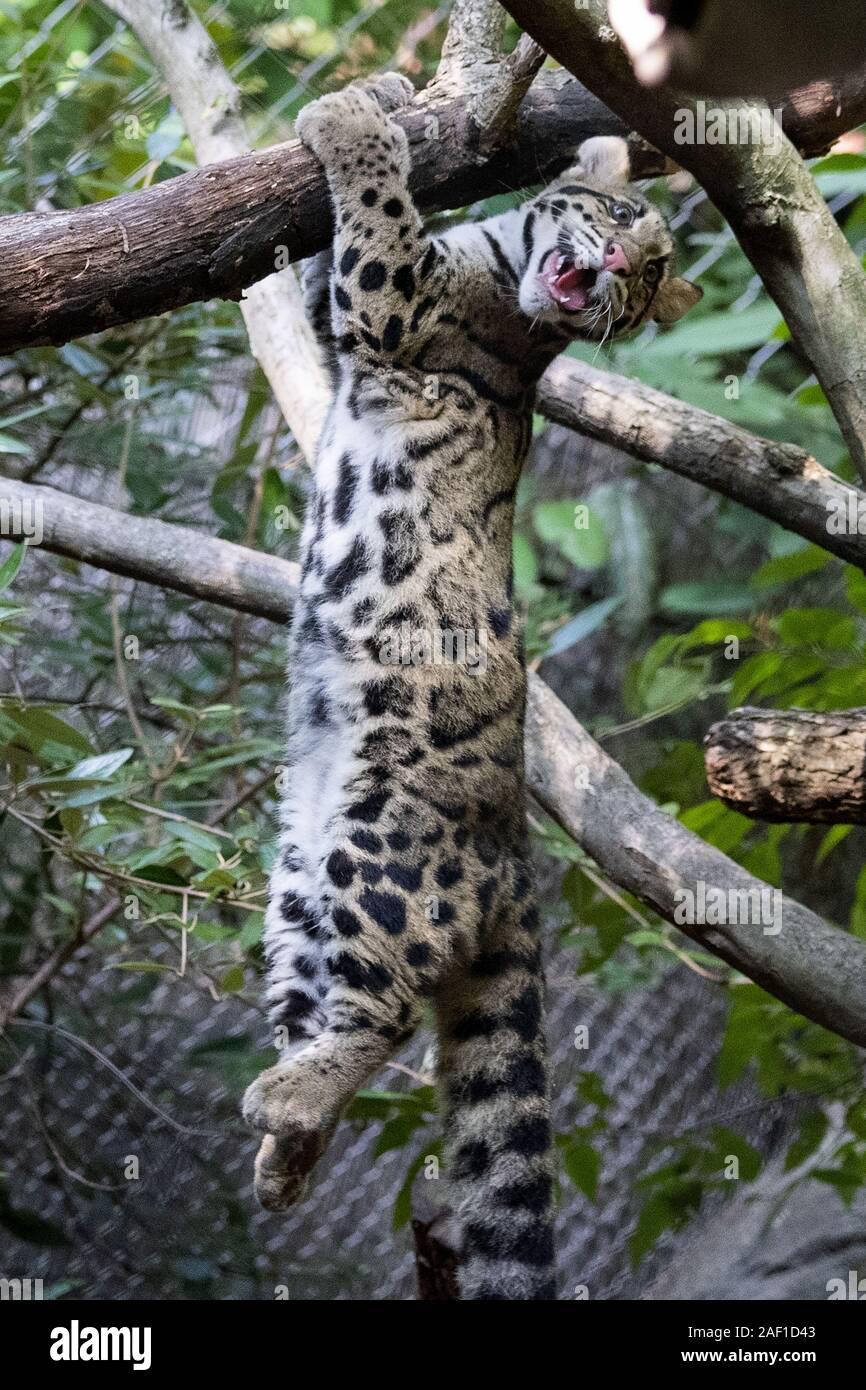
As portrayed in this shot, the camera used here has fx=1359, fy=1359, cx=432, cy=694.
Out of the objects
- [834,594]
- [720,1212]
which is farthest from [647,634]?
[720,1212]

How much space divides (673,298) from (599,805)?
4.04 ft

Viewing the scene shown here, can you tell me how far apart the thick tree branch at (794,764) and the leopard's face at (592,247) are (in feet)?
3.26

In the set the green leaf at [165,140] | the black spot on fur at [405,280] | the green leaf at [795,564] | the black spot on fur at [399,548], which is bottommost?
the black spot on fur at [399,548]

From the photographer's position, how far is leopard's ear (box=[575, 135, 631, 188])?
298 cm

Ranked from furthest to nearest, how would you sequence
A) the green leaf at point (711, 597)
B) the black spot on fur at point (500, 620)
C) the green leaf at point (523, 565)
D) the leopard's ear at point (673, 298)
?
the green leaf at point (711, 597) < the green leaf at point (523, 565) < the leopard's ear at point (673, 298) < the black spot on fur at point (500, 620)

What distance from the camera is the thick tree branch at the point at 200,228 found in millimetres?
2445

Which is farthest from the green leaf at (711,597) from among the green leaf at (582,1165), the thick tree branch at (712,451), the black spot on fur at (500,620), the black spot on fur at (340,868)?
the black spot on fur at (340,868)

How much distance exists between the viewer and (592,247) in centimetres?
292

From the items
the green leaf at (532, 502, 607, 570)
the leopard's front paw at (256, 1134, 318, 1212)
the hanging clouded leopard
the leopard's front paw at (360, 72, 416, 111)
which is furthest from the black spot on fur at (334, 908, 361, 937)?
the green leaf at (532, 502, 607, 570)

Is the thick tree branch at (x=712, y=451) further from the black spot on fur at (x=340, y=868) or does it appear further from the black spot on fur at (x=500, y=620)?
the black spot on fur at (x=340, y=868)

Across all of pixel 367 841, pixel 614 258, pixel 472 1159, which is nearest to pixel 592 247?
pixel 614 258

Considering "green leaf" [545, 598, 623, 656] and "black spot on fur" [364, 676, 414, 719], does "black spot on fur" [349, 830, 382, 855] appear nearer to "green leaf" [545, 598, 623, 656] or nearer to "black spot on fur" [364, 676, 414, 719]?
"black spot on fur" [364, 676, 414, 719]

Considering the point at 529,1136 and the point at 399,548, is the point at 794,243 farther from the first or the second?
the point at 529,1136

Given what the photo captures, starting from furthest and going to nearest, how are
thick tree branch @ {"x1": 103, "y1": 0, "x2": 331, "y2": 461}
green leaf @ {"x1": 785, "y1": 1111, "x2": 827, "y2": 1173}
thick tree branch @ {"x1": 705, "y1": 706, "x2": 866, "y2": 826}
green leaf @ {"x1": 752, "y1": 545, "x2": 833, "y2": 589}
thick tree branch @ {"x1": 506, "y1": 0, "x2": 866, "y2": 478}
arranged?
1. green leaf @ {"x1": 785, "y1": 1111, "x2": 827, "y2": 1173}
2. thick tree branch @ {"x1": 103, "y1": 0, "x2": 331, "y2": 461}
3. green leaf @ {"x1": 752, "y1": 545, "x2": 833, "y2": 589}
4. thick tree branch @ {"x1": 506, "y1": 0, "x2": 866, "y2": 478}
5. thick tree branch @ {"x1": 705, "y1": 706, "x2": 866, "y2": 826}
